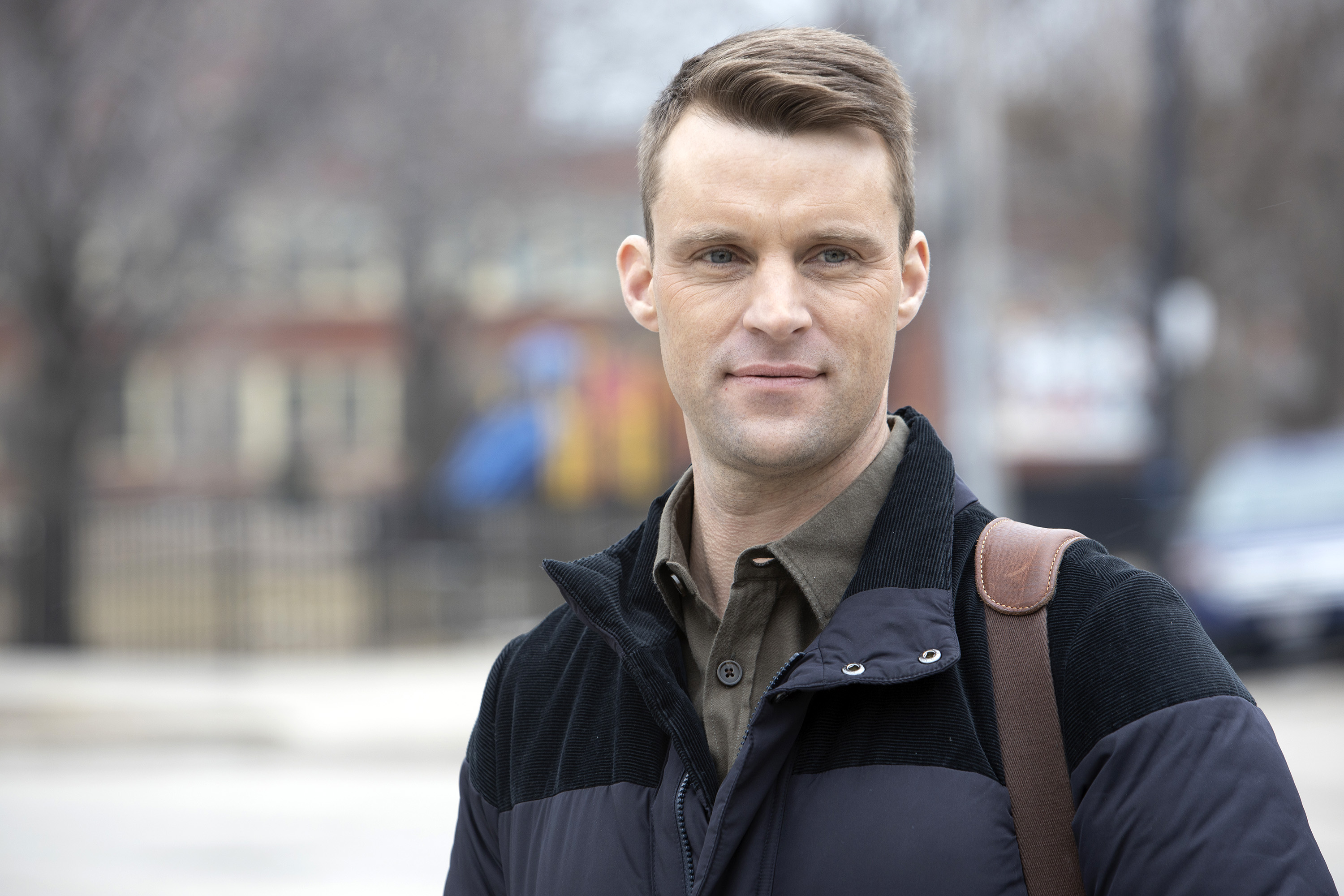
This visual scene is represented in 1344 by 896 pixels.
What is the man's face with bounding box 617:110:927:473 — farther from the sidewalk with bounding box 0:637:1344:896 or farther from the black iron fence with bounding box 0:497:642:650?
the black iron fence with bounding box 0:497:642:650

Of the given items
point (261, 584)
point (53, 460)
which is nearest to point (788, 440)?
point (261, 584)

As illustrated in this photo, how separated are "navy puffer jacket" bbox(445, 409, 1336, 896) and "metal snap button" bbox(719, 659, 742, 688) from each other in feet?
0.21

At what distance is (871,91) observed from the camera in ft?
6.30

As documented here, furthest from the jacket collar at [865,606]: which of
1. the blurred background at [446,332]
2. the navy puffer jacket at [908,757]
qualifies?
the blurred background at [446,332]

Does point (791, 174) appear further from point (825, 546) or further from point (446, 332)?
point (446, 332)

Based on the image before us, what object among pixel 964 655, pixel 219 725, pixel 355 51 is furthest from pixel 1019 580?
pixel 355 51

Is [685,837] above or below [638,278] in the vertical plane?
below

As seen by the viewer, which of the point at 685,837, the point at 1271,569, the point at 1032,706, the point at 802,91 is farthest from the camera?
the point at 1271,569

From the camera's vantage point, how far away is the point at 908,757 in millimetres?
1657

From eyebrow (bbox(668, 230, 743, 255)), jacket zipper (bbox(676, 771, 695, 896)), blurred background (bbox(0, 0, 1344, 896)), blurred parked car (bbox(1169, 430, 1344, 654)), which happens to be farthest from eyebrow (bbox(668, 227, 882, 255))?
blurred parked car (bbox(1169, 430, 1344, 654))

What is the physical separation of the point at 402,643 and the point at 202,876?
7.24 metres

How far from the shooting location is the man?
1.56 m

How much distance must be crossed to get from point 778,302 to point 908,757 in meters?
0.64

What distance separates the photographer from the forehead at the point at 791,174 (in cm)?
190
